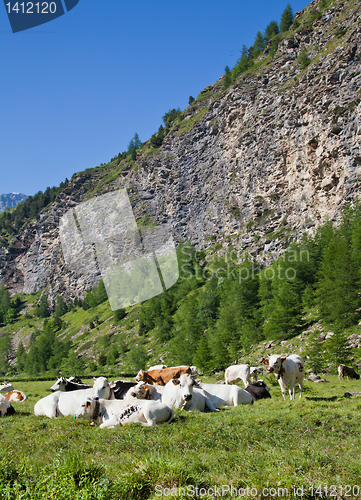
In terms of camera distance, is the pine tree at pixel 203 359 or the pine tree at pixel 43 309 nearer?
the pine tree at pixel 203 359

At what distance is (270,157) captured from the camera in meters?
101

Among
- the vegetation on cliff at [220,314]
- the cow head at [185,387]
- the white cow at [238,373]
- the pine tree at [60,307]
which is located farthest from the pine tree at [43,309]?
A: the cow head at [185,387]

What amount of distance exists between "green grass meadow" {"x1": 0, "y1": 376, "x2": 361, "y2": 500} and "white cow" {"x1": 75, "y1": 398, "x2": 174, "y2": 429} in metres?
0.49

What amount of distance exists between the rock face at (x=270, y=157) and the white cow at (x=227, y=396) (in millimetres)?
69538

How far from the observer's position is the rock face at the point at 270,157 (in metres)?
77.2

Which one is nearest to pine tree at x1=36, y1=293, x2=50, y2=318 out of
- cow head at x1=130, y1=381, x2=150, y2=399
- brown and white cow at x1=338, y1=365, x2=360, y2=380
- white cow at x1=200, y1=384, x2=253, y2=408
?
brown and white cow at x1=338, y1=365, x2=360, y2=380

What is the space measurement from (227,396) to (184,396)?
3.40m

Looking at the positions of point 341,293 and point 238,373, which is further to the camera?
point 341,293

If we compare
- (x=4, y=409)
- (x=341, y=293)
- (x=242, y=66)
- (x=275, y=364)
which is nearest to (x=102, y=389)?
(x=4, y=409)

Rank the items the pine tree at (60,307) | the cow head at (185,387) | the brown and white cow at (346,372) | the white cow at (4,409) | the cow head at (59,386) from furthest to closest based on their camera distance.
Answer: the pine tree at (60,307) < the brown and white cow at (346,372) < the cow head at (59,386) < the white cow at (4,409) < the cow head at (185,387)

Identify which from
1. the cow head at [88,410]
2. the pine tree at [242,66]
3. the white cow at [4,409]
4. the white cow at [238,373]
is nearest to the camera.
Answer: the cow head at [88,410]

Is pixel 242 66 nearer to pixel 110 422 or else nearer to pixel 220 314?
pixel 220 314

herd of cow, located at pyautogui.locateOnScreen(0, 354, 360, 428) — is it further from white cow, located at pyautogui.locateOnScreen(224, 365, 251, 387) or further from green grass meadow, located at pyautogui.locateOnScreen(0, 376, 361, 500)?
white cow, located at pyautogui.locateOnScreen(224, 365, 251, 387)

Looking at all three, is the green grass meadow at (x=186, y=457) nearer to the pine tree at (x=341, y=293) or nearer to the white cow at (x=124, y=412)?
the white cow at (x=124, y=412)
